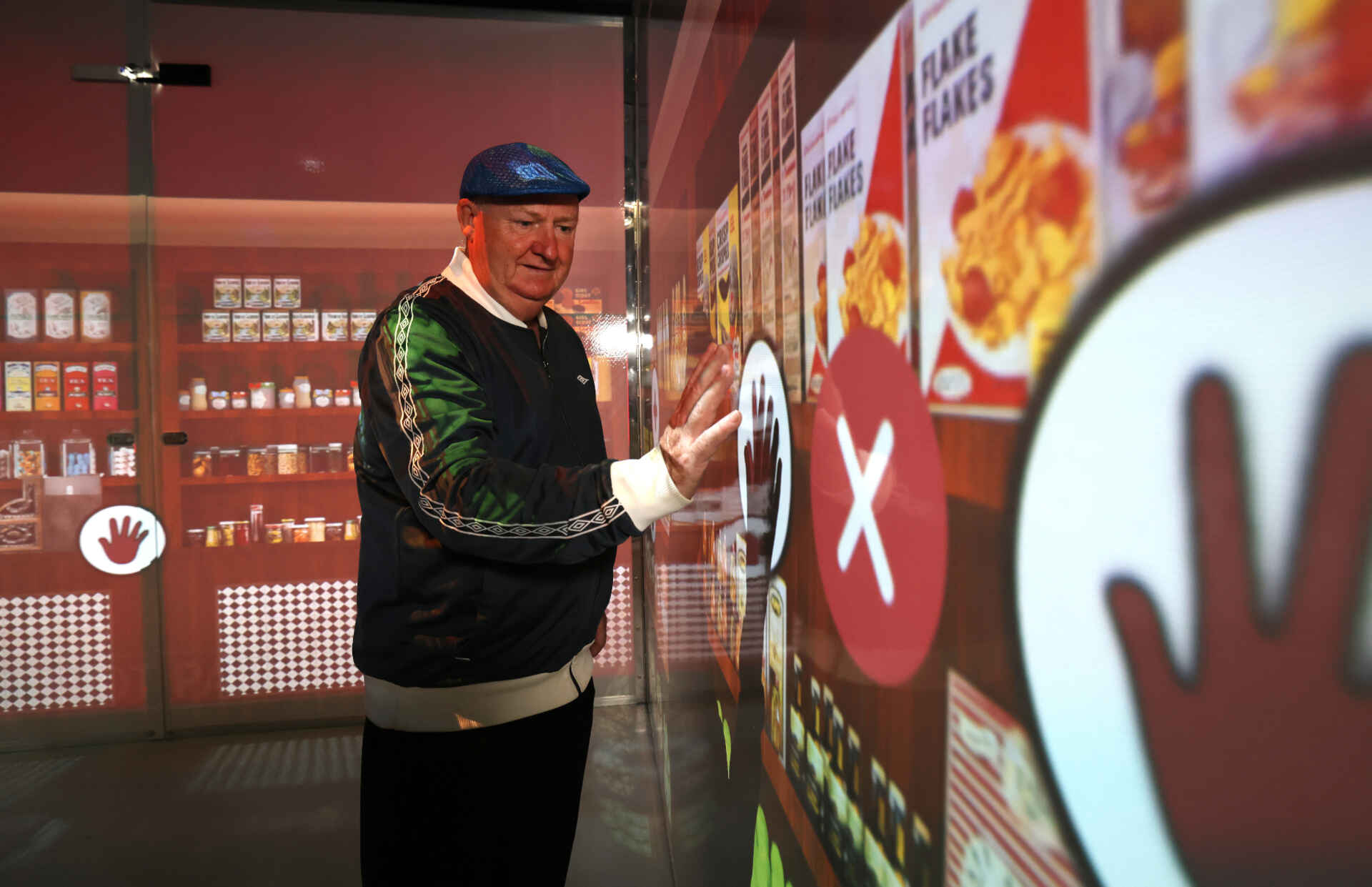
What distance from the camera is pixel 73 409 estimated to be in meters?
3.35

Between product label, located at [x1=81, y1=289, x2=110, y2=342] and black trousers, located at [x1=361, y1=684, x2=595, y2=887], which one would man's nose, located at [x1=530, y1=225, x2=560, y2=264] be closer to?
black trousers, located at [x1=361, y1=684, x2=595, y2=887]

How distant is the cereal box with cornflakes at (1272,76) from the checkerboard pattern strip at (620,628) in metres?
3.41

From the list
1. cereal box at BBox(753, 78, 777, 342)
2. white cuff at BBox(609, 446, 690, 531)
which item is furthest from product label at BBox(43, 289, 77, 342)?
cereal box at BBox(753, 78, 777, 342)

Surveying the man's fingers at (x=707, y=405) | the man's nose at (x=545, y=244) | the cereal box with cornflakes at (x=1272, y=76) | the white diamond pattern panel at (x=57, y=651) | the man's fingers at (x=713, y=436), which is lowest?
the white diamond pattern panel at (x=57, y=651)

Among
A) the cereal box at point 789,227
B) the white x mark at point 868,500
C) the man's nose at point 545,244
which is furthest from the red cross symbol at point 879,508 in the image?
the man's nose at point 545,244

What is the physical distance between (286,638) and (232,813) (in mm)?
893

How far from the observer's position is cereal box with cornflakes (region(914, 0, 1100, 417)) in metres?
0.38

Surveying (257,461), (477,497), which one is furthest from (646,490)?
(257,461)

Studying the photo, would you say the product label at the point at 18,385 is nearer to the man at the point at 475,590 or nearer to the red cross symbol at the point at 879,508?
the man at the point at 475,590

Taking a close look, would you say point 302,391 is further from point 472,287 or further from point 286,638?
point 472,287

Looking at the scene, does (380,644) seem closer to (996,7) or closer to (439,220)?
(996,7)

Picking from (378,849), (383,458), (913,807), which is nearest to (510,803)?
(378,849)

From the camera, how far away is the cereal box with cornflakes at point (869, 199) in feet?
1.95

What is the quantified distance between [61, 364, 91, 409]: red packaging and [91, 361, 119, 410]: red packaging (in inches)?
1.3
